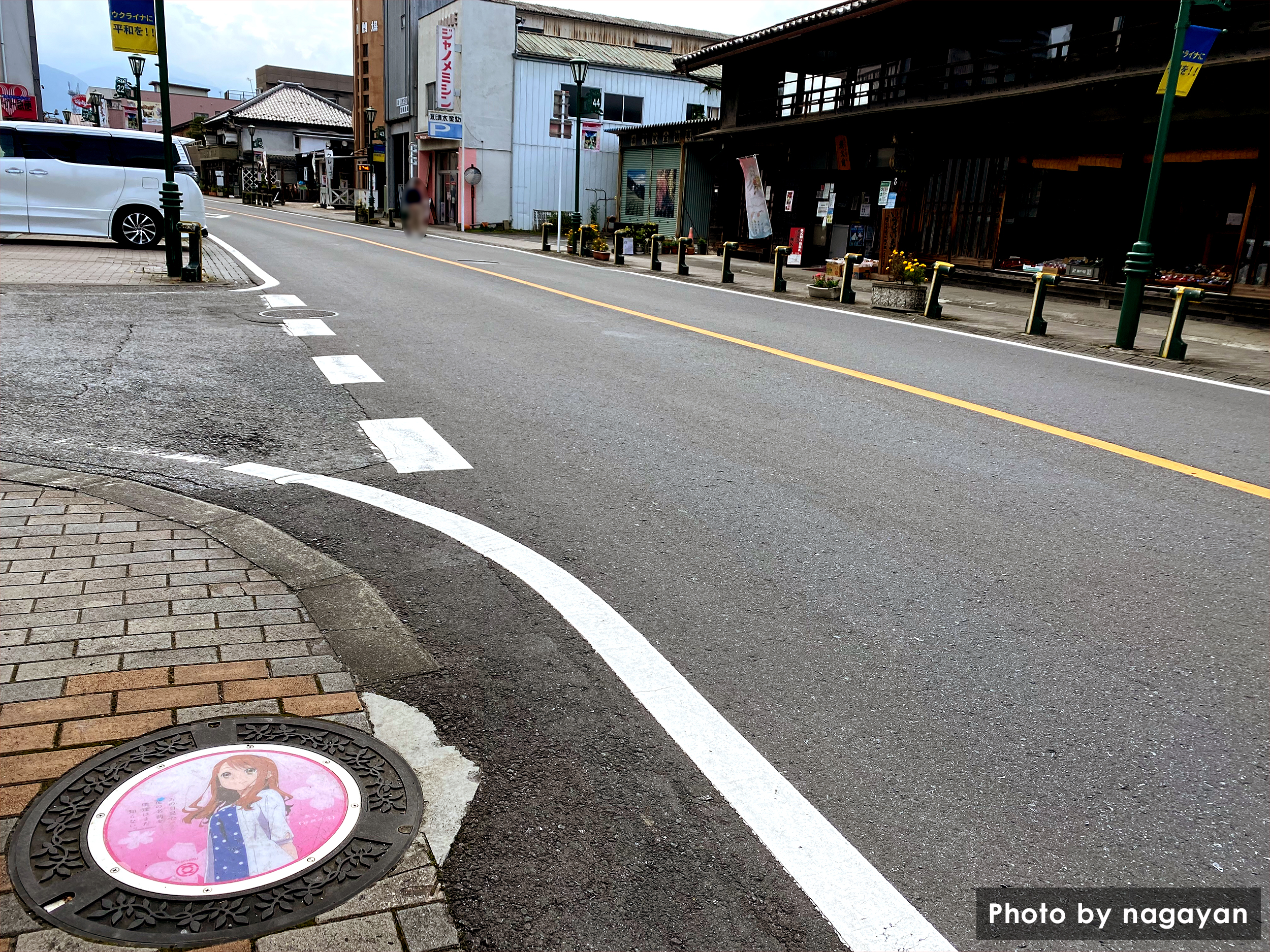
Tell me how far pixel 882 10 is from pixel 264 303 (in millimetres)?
15866

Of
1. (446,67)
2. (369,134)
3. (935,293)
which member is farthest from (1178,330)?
(369,134)

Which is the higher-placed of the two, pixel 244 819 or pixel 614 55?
pixel 614 55

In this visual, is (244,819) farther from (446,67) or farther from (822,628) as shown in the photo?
(446,67)

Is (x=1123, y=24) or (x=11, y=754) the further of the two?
(x=1123, y=24)

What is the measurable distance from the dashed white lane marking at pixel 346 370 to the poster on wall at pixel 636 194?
98.7ft

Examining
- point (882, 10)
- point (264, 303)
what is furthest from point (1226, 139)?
point (264, 303)

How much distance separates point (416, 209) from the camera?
67.1 inches

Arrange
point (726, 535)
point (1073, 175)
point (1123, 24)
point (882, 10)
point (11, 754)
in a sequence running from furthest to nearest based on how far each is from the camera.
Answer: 1. point (882, 10)
2. point (1073, 175)
3. point (1123, 24)
4. point (726, 535)
5. point (11, 754)

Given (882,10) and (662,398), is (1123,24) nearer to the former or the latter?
(882,10)

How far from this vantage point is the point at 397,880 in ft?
7.48

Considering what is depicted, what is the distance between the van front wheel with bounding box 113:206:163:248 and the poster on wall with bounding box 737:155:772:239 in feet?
51.7

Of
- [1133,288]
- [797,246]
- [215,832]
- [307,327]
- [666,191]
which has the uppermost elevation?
[666,191]

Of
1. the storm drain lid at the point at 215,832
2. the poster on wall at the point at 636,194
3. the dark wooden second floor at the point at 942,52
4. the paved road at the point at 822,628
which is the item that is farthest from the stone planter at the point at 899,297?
the poster on wall at the point at 636,194

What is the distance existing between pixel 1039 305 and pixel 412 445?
10.0 metres
